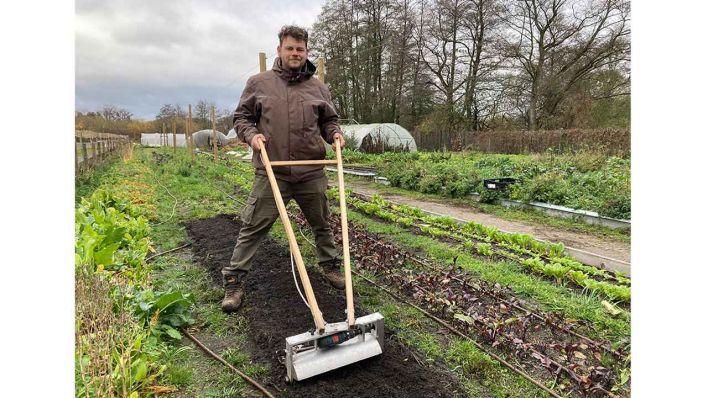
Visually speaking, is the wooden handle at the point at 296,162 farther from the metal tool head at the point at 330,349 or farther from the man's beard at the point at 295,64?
the metal tool head at the point at 330,349

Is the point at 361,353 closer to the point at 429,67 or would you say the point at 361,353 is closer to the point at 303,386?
the point at 303,386

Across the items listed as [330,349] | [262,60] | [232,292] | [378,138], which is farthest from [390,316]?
[378,138]

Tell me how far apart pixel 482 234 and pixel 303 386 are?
4.46 meters

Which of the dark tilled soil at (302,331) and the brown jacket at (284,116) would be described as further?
the brown jacket at (284,116)

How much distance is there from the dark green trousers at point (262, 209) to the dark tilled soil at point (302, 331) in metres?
0.40

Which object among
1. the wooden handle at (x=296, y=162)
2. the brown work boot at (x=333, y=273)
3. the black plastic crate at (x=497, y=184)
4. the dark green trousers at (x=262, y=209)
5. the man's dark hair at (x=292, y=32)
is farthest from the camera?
the black plastic crate at (x=497, y=184)

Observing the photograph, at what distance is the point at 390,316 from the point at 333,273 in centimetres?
86

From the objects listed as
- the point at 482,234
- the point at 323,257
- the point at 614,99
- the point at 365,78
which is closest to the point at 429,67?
the point at 365,78

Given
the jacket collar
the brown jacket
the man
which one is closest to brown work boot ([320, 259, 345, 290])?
the man

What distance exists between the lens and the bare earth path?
6.05 meters

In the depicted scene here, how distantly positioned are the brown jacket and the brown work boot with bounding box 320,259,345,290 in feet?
3.15

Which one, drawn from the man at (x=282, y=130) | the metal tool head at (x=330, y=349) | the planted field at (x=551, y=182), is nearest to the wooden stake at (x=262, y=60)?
the planted field at (x=551, y=182)

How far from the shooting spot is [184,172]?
13797mm

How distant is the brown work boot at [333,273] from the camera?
4215 millimetres
